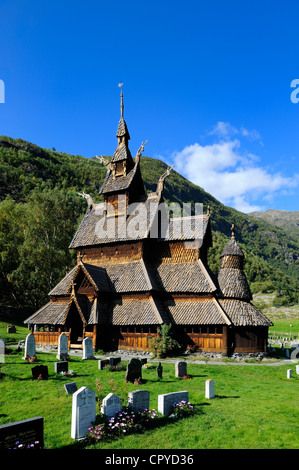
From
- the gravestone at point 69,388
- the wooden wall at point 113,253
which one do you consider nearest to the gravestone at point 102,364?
the gravestone at point 69,388

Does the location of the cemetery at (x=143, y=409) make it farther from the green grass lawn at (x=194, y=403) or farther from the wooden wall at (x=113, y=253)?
the wooden wall at (x=113, y=253)

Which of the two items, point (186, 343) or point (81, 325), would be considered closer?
point (186, 343)

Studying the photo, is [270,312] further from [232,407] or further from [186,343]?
[232,407]

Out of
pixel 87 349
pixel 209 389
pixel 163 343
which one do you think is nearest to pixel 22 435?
pixel 209 389

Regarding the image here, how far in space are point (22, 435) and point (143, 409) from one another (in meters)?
4.41

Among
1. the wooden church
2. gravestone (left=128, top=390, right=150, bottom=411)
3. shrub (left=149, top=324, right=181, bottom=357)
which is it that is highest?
the wooden church

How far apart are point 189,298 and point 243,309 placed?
15.3 feet

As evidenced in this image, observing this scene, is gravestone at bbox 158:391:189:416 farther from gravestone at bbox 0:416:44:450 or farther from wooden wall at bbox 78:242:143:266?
wooden wall at bbox 78:242:143:266

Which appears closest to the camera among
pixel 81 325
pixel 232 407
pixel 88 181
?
pixel 232 407

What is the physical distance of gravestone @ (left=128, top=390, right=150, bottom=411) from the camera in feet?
35.0

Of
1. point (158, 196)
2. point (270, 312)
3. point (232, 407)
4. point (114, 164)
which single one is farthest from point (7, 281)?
point (270, 312)

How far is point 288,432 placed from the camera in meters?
10.2

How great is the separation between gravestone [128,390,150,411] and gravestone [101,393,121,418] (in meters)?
0.53

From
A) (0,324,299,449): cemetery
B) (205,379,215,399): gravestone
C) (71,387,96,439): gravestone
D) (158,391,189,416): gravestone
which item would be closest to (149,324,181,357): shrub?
(0,324,299,449): cemetery
